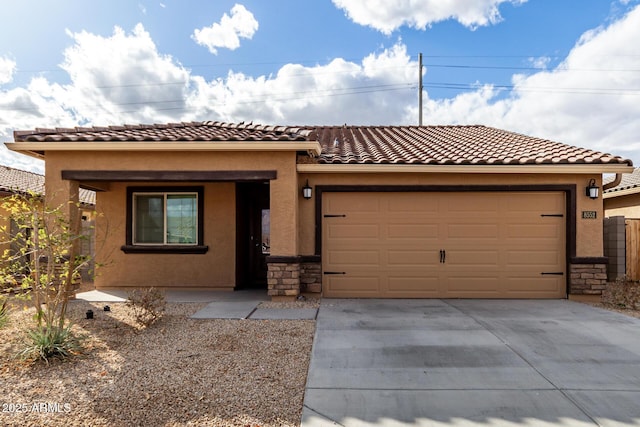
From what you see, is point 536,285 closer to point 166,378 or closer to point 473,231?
point 473,231

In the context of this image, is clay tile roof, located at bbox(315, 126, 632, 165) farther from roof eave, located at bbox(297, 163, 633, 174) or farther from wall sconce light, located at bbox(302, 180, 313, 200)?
wall sconce light, located at bbox(302, 180, 313, 200)

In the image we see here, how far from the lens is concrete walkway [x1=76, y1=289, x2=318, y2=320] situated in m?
6.35

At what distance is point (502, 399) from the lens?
11.0 ft

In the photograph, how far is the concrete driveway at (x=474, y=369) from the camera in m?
3.14

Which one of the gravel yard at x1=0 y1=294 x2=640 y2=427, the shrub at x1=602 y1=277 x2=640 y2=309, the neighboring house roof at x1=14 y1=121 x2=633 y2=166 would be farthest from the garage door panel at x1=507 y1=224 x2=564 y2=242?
the gravel yard at x1=0 y1=294 x2=640 y2=427

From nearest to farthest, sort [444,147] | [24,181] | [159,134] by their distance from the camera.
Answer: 1. [159,134]
2. [444,147]
3. [24,181]

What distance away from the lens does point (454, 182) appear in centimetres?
802

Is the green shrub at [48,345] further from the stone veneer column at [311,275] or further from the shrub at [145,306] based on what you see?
the stone veneer column at [311,275]

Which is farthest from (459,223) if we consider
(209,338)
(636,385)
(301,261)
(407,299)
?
(209,338)

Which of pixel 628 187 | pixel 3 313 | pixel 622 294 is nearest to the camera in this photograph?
pixel 3 313

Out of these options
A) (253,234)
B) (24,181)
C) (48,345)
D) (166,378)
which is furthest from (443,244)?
(24,181)

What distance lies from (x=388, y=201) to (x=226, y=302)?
13.4 ft

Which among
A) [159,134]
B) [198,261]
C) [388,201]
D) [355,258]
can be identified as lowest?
[198,261]

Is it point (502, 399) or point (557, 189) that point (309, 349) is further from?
point (557, 189)
